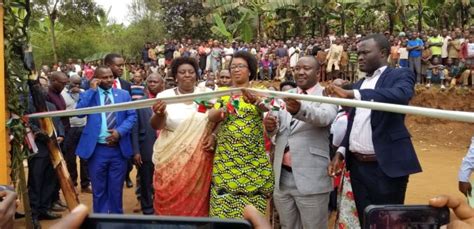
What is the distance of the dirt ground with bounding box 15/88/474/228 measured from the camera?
28.2 ft

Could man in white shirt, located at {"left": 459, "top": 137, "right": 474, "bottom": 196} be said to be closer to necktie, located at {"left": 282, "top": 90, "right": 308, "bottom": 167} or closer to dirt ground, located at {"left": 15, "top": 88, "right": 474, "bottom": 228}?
necktie, located at {"left": 282, "top": 90, "right": 308, "bottom": 167}

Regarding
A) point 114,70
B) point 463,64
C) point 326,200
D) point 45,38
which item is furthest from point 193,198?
point 45,38

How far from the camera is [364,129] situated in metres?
3.99

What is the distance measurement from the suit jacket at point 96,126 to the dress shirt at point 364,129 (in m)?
2.37

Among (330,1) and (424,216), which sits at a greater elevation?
(330,1)

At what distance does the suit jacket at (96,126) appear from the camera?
536 cm

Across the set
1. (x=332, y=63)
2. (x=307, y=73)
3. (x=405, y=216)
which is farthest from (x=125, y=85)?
(x=332, y=63)

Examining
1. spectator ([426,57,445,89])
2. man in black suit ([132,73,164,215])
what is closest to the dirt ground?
man in black suit ([132,73,164,215])

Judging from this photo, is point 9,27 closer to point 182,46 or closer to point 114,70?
point 114,70

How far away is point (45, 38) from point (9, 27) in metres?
33.8

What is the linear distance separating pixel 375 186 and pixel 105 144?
2.64 metres

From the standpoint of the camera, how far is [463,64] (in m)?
16.1

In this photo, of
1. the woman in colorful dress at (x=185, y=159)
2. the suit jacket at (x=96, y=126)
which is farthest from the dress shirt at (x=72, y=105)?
the woman in colorful dress at (x=185, y=159)

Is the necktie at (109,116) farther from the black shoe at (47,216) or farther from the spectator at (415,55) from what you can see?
the spectator at (415,55)
